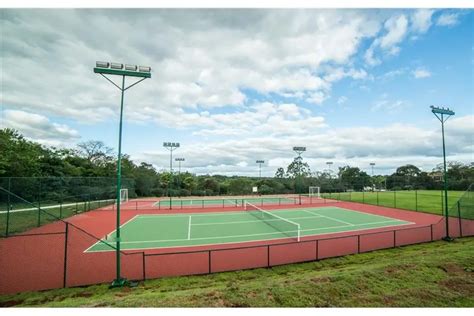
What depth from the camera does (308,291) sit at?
793 centimetres

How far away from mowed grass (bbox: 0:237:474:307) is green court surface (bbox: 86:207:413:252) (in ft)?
21.5

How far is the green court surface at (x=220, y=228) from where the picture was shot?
58.8ft

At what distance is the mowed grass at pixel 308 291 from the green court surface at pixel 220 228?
6.55m

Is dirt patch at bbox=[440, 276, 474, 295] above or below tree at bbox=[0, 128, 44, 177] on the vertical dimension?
below

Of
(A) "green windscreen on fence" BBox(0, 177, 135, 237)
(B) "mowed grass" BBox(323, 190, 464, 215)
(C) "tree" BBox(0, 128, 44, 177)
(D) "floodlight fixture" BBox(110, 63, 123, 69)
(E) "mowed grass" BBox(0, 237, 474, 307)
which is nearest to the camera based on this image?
(E) "mowed grass" BBox(0, 237, 474, 307)

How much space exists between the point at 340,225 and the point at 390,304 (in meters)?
17.2

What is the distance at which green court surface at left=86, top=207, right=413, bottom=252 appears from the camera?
1792 cm

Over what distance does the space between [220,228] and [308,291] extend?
14949mm

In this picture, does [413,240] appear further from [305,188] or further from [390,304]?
[305,188]

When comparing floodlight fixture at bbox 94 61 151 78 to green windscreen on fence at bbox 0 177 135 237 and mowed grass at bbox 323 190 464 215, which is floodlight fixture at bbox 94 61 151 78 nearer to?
green windscreen on fence at bbox 0 177 135 237

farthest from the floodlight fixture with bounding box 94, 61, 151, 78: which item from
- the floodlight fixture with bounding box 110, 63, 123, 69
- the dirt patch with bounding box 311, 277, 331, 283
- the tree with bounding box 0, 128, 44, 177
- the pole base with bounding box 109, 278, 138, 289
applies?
the tree with bounding box 0, 128, 44, 177

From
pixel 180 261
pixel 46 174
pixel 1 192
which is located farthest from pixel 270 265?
pixel 46 174

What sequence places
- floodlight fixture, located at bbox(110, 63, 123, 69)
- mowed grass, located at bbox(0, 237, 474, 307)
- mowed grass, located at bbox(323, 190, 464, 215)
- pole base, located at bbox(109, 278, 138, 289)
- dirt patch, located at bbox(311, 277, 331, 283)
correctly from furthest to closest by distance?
mowed grass, located at bbox(323, 190, 464, 215) < floodlight fixture, located at bbox(110, 63, 123, 69) < pole base, located at bbox(109, 278, 138, 289) < dirt patch, located at bbox(311, 277, 331, 283) < mowed grass, located at bbox(0, 237, 474, 307)

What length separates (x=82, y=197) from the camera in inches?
1252
